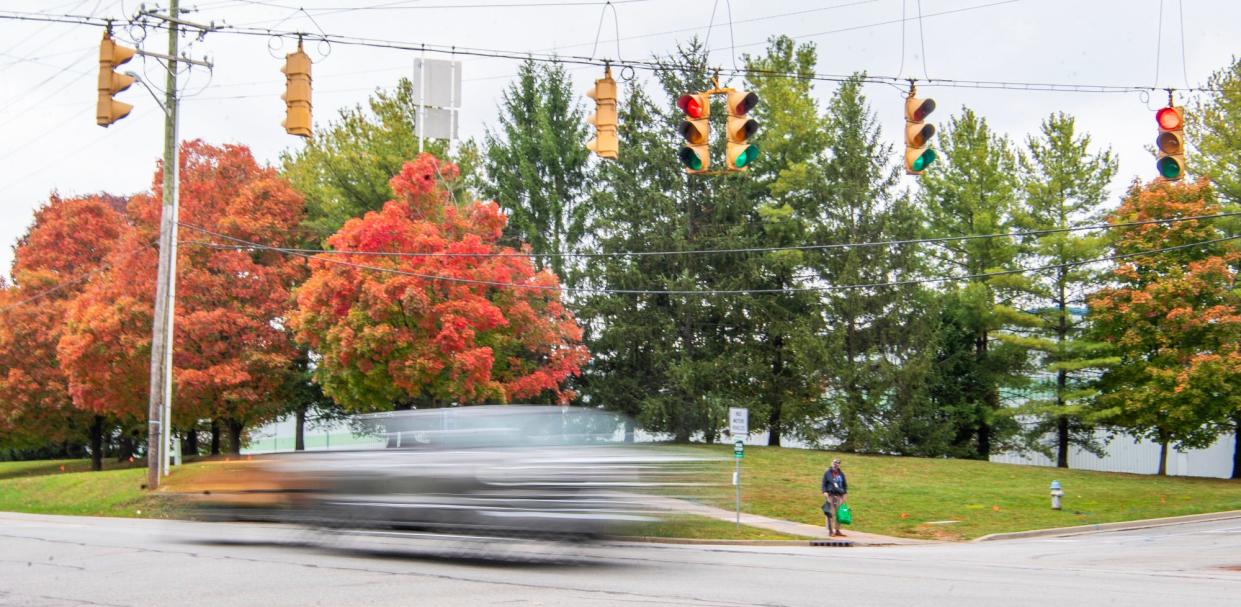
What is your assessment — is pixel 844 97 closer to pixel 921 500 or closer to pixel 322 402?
pixel 921 500

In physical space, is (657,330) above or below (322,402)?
above

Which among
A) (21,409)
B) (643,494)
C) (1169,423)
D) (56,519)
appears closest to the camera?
(643,494)

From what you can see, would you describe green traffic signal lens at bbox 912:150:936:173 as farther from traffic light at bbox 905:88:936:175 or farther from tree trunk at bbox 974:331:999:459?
tree trunk at bbox 974:331:999:459

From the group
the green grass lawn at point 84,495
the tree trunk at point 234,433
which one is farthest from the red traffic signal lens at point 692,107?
the tree trunk at point 234,433

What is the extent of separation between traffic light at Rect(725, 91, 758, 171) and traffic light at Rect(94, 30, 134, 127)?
Result: 25.6 ft

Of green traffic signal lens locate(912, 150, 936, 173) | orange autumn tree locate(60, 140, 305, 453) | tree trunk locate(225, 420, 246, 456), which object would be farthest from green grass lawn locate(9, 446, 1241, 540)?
green traffic signal lens locate(912, 150, 936, 173)

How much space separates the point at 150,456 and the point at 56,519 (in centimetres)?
281

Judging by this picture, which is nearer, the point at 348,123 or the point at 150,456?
the point at 150,456

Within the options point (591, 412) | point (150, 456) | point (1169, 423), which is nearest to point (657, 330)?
point (1169, 423)

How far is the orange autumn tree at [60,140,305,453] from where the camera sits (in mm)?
39562

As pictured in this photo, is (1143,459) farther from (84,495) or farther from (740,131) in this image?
(740,131)

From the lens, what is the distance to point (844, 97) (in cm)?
4878

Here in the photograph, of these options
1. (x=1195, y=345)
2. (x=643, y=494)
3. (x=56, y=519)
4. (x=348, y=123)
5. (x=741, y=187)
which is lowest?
(x=56, y=519)

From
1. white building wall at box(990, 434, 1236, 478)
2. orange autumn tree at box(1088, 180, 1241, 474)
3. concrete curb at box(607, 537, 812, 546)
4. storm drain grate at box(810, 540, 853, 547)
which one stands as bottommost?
white building wall at box(990, 434, 1236, 478)
